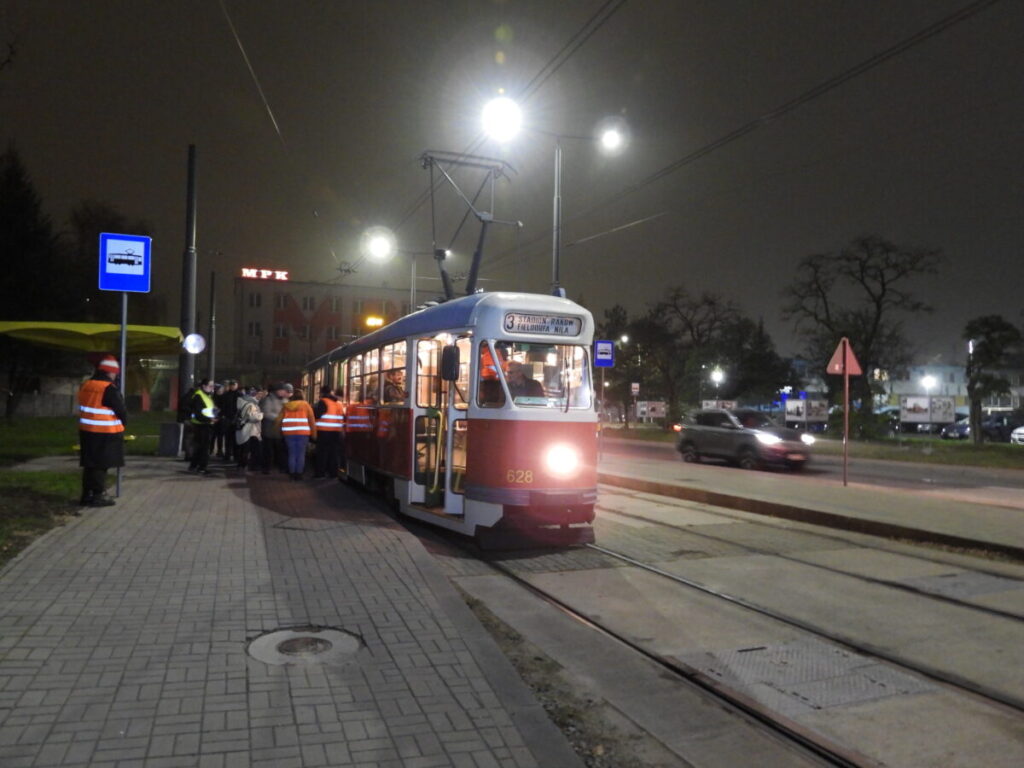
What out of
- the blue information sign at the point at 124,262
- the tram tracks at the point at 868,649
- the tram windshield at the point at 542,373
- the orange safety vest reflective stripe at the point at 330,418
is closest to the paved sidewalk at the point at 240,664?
the tram windshield at the point at 542,373

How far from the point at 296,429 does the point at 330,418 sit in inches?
30.3

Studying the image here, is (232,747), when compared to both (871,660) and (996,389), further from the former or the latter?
(996,389)

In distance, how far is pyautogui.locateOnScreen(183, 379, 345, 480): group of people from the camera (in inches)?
546

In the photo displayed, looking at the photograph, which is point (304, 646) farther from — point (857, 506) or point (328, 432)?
point (857, 506)

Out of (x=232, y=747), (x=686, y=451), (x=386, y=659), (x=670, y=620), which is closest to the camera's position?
(x=232, y=747)

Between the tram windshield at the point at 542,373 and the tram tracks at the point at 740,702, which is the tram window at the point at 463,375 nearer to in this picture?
the tram windshield at the point at 542,373

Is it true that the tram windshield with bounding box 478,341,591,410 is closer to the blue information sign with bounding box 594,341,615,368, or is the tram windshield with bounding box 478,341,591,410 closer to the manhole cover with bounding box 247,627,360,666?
the manhole cover with bounding box 247,627,360,666

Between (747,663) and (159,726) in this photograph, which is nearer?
(159,726)

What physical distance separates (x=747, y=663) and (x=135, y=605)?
4.47 metres

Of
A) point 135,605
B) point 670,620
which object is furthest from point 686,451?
point 135,605

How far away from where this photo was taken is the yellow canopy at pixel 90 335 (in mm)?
14992

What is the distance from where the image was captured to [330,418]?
14.3m

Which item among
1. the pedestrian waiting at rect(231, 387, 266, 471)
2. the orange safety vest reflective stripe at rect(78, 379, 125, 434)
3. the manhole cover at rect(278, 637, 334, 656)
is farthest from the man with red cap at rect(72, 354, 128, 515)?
the manhole cover at rect(278, 637, 334, 656)

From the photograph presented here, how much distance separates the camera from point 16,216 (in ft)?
148
